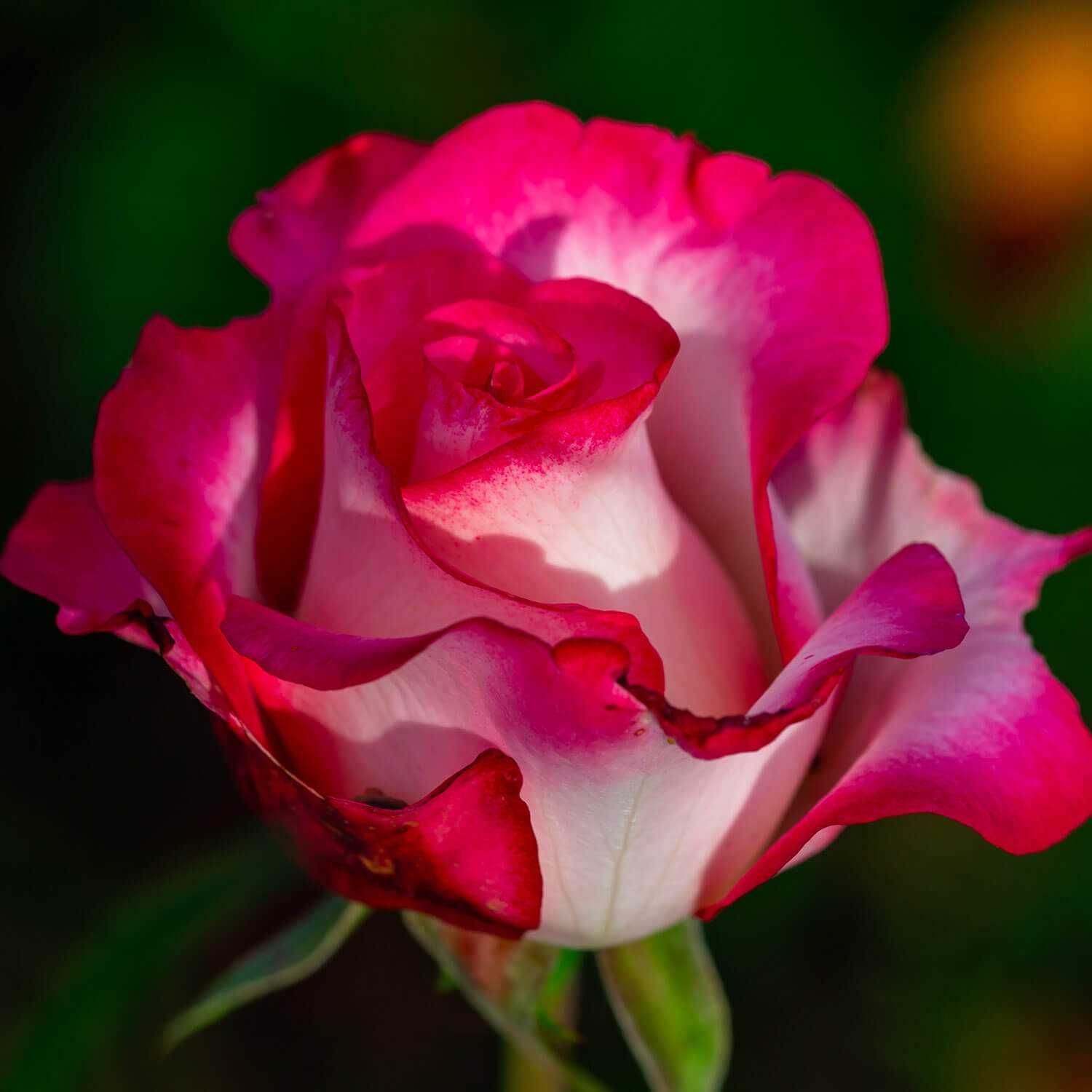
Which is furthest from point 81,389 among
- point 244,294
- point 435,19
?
point 435,19

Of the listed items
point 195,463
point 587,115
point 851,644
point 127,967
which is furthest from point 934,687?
point 587,115

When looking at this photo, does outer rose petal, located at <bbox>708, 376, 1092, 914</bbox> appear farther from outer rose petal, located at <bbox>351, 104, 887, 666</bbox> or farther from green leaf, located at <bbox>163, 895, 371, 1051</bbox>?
green leaf, located at <bbox>163, 895, 371, 1051</bbox>

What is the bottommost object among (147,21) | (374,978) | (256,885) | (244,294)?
(374,978)

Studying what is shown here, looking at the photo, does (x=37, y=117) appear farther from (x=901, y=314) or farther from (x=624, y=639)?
(x=624, y=639)

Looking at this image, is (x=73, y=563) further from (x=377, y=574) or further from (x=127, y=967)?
(x=127, y=967)

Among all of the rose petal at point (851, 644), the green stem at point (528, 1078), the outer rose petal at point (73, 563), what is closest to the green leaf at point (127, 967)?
the green stem at point (528, 1078)

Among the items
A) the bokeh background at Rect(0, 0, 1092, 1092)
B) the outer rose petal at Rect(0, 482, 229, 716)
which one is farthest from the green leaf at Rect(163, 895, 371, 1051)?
the bokeh background at Rect(0, 0, 1092, 1092)

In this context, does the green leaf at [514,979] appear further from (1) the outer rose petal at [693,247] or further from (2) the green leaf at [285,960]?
(1) the outer rose petal at [693,247]
